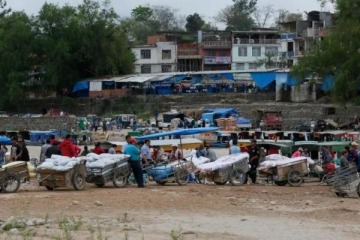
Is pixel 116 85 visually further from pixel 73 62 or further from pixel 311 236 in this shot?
pixel 311 236

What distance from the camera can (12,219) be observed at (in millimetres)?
15398

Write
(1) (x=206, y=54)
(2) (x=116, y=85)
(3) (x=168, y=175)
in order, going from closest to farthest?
(3) (x=168, y=175), (2) (x=116, y=85), (1) (x=206, y=54)

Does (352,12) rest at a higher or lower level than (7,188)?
higher

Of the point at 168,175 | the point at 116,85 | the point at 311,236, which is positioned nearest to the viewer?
the point at 311,236

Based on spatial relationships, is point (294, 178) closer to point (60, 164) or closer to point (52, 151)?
point (52, 151)

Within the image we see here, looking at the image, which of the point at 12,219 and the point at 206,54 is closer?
the point at 12,219

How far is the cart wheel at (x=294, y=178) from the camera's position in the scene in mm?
24550

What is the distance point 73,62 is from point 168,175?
5855cm

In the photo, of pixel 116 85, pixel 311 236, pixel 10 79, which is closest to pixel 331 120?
pixel 116 85

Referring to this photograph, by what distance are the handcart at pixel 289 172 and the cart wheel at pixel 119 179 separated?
420 cm

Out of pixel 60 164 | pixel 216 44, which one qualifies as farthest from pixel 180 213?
pixel 216 44

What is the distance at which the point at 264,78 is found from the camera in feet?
241

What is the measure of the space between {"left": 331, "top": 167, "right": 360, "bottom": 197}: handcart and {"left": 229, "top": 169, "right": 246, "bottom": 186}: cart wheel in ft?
10.5

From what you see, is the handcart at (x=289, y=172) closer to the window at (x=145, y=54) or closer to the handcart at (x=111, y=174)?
the handcart at (x=111, y=174)
